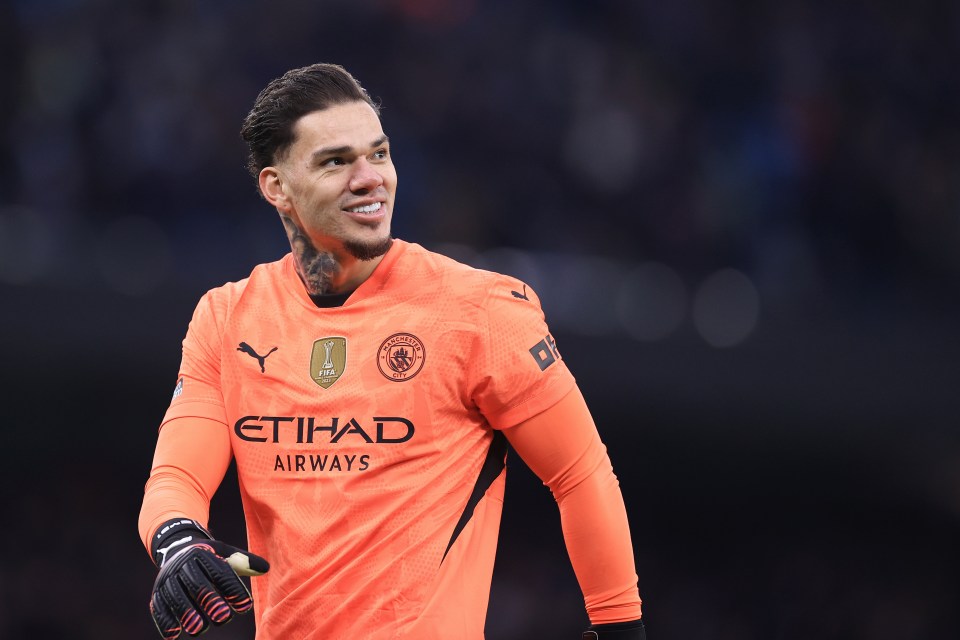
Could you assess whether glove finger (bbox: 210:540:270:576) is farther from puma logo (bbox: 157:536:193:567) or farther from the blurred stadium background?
the blurred stadium background

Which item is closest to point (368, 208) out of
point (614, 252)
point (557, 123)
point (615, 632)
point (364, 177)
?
point (364, 177)

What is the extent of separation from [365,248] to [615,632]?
1.08 m

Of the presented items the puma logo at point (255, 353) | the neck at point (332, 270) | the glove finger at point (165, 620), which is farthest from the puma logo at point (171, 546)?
the neck at point (332, 270)

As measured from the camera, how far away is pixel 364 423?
3205mm

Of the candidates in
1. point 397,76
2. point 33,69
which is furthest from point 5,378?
point 397,76

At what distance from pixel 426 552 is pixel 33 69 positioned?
6.51 meters

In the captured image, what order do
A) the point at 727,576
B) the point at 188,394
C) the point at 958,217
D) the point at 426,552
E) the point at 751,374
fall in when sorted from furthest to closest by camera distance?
1. the point at 727,576
2. the point at 958,217
3. the point at 751,374
4. the point at 188,394
5. the point at 426,552

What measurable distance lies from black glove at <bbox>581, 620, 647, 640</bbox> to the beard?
1020mm

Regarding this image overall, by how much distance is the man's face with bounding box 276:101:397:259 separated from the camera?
3.33 m

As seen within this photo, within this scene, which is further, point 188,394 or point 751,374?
point 751,374

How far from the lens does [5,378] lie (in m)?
7.98

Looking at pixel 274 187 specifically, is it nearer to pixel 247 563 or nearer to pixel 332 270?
pixel 332 270

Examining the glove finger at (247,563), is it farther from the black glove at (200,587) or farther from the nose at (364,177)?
the nose at (364,177)

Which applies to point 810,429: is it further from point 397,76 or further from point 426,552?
point 426,552
